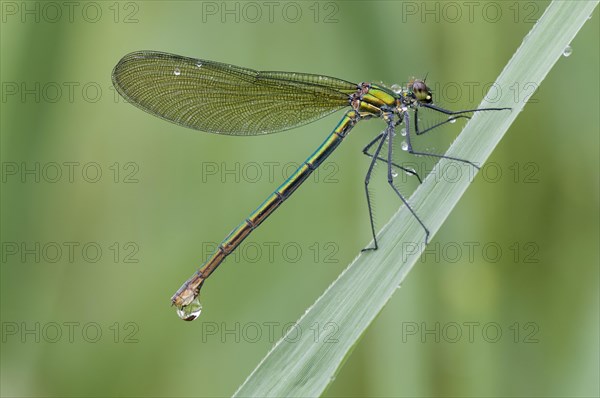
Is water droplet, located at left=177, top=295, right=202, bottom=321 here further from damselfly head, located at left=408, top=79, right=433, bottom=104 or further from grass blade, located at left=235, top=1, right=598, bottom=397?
damselfly head, located at left=408, top=79, right=433, bottom=104

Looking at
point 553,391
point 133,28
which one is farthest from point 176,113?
point 553,391

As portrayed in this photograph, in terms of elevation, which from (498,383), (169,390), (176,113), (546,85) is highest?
(546,85)

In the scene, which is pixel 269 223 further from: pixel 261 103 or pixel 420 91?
pixel 420 91

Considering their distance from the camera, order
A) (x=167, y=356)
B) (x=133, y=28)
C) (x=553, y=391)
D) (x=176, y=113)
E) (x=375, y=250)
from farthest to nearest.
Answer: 1. (x=133, y=28)
2. (x=176, y=113)
3. (x=167, y=356)
4. (x=553, y=391)
5. (x=375, y=250)

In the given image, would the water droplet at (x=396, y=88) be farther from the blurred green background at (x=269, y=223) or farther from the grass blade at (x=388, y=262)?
the grass blade at (x=388, y=262)

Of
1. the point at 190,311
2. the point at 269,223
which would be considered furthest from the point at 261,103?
the point at 190,311

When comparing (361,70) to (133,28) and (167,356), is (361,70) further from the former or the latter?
(167,356)
